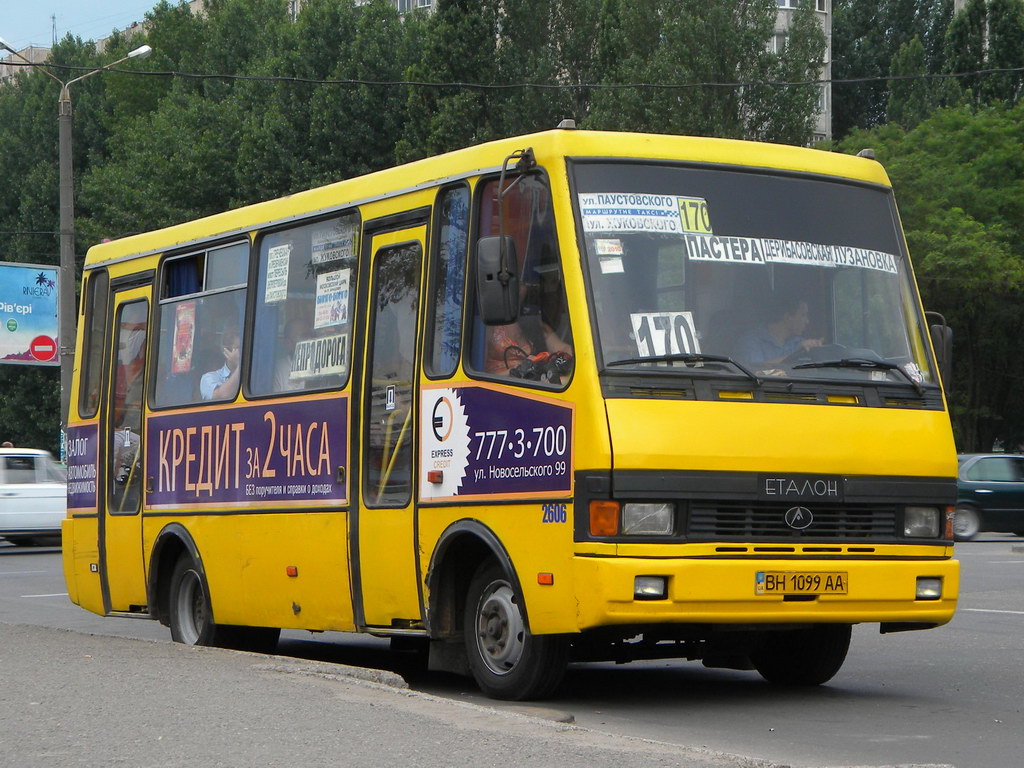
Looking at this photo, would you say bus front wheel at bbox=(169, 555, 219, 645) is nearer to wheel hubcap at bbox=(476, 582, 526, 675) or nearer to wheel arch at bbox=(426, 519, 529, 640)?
wheel arch at bbox=(426, 519, 529, 640)

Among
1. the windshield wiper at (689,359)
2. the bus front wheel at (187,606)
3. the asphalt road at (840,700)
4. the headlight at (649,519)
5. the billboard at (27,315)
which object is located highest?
the billboard at (27,315)

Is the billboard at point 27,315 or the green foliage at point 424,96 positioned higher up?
the green foliage at point 424,96

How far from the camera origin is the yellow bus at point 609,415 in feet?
28.3

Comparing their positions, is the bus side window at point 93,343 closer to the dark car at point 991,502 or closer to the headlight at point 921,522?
the headlight at point 921,522

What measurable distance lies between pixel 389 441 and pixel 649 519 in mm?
2131

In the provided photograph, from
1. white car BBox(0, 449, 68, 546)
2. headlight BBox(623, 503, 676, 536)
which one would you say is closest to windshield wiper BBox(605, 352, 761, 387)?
headlight BBox(623, 503, 676, 536)

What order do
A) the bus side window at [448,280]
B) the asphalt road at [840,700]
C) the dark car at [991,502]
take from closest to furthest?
the asphalt road at [840,700], the bus side window at [448,280], the dark car at [991,502]

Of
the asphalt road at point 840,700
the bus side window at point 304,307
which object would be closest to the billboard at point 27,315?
the asphalt road at point 840,700

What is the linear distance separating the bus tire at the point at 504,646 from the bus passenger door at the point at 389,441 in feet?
1.44

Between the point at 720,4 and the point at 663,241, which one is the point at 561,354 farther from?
the point at 720,4

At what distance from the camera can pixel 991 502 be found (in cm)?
3073

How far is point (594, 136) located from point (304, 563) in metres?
3.44

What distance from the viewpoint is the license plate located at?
28.6ft

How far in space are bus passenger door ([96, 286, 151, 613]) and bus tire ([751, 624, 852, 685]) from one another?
4810 millimetres
